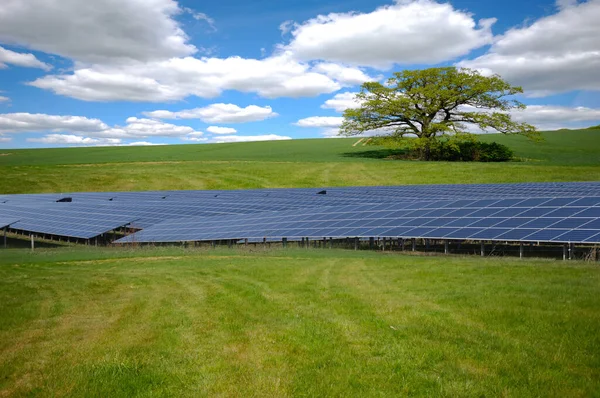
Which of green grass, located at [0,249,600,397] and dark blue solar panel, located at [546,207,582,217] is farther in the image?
dark blue solar panel, located at [546,207,582,217]

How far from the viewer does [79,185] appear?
63031 mm

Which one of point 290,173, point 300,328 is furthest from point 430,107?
point 300,328

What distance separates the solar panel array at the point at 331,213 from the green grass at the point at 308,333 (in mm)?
5606

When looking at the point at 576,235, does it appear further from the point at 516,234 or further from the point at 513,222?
the point at 513,222

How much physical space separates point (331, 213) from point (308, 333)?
20.9m

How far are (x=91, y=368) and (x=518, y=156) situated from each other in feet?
269

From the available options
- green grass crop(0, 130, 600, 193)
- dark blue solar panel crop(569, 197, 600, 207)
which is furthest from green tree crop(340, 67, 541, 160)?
dark blue solar panel crop(569, 197, 600, 207)

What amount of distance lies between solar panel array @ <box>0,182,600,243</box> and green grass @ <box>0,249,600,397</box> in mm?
5606

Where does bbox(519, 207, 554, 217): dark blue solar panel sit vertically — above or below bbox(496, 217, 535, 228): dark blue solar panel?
above

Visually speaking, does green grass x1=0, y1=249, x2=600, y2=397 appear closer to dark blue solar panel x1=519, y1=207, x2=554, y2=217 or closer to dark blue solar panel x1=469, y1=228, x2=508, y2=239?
dark blue solar panel x1=469, y1=228, x2=508, y2=239

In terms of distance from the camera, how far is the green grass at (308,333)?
755 centimetres

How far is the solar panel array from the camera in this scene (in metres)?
22.6

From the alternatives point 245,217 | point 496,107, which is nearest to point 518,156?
point 496,107

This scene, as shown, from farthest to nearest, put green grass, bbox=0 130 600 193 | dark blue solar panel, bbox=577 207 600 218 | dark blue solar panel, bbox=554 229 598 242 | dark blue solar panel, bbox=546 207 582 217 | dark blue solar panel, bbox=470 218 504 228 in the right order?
green grass, bbox=0 130 600 193 → dark blue solar panel, bbox=470 218 504 228 → dark blue solar panel, bbox=546 207 582 217 → dark blue solar panel, bbox=577 207 600 218 → dark blue solar panel, bbox=554 229 598 242
